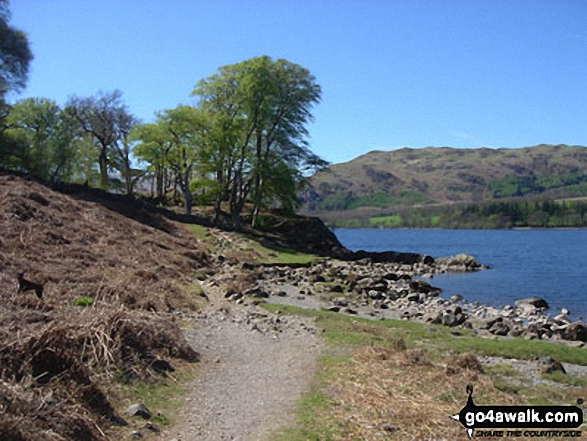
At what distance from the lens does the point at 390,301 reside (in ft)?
94.7

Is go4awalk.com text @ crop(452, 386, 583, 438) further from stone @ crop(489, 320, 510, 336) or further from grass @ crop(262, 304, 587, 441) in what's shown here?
stone @ crop(489, 320, 510, 336)

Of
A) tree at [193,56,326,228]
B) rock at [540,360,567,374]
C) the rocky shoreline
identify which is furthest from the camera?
tree at [193,56,326,228]

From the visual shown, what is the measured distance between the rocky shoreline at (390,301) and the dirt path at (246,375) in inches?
240

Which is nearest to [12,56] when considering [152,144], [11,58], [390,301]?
[11,58]

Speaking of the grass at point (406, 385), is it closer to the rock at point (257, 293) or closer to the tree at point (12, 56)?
the rock at point (257, 293)

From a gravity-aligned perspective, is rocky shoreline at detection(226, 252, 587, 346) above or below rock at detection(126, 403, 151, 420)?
below

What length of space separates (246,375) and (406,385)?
3.50 metres

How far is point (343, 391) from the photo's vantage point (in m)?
10.1

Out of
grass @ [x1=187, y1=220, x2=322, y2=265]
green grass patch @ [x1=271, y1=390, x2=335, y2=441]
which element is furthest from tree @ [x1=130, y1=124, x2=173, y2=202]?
green grass patch @ [x1=271, y1=390, x2=335, y2=441]

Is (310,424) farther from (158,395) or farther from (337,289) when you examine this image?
(337,289)

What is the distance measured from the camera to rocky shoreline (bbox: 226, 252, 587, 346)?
21.2 m

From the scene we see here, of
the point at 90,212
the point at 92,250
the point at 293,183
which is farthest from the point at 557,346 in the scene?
the point at 293,183

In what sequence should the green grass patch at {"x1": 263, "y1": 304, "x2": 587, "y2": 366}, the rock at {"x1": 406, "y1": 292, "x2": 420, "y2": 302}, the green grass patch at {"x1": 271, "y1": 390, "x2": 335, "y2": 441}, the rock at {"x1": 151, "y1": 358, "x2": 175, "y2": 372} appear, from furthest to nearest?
the rock at {"x1": 406, "y1": 292, "x2": 420, "y2": 302} → the green grass patch at {"x1": 263, "y1": 304, "x2": 587, "y2": 366} → the rock at {"x1": 151, "y1": 358, "x2": 175, "y2": 372} → the green grass patch at {"x1": 271, "y1": 390, "x2": 335, "y2": 441}

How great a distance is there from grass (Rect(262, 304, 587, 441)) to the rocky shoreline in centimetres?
425
